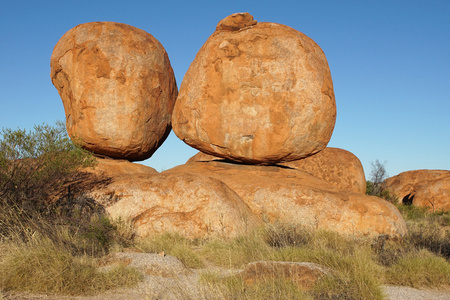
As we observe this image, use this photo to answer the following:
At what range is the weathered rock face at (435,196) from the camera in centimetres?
1839

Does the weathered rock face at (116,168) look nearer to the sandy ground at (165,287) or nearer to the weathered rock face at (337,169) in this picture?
the sandy ground at (165,287)

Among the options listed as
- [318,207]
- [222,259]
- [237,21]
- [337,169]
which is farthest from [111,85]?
[337,169]

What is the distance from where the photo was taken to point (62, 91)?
40.0ft

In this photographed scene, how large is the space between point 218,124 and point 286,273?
17.6 ft

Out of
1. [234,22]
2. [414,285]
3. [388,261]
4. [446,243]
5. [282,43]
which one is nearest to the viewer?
[414,285]

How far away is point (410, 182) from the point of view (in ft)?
72.5

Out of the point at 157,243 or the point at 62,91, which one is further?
the point at 62,91

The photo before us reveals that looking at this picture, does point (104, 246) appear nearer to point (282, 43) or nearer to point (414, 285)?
point (414, 285)

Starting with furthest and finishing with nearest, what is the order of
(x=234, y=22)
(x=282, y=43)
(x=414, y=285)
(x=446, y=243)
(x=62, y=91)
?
(x=62, y=91)
(x=234, y=22)
(x=282, y=43)
(x=446, y=243)
(x=414, y=285)

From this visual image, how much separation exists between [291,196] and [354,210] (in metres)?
1.25

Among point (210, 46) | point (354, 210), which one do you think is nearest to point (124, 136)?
point (210, 46)

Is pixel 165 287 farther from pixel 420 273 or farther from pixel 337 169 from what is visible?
pixel 337 169

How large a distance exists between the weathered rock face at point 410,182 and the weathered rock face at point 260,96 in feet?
40.9

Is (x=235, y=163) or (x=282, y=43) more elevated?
(x=282, y=43)
